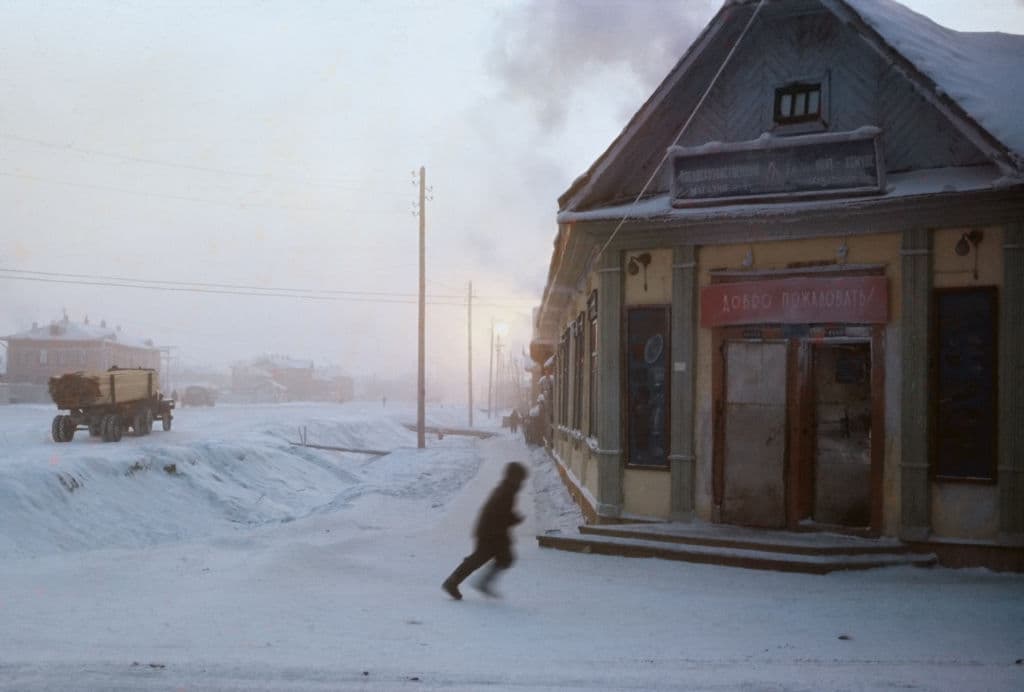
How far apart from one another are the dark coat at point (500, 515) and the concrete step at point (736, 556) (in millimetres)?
2203

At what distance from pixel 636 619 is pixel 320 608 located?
109 inches

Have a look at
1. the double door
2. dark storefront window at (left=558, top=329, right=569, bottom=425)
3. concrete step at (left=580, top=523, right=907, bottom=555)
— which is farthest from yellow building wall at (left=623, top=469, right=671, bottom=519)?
dark storefront window at (left=558, top=329, right=569, bottom=425)

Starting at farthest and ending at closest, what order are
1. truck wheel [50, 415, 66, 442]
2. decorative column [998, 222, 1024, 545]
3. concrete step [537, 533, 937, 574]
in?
1. truck wheel [50, 415, 66, 442]
2. decorative column [998, 222, 1024, 545]
3. concrete step [537, 533, 937, 574]

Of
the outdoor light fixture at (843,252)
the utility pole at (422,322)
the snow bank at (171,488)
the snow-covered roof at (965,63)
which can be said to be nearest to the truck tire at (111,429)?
the snow bank at (171,488)

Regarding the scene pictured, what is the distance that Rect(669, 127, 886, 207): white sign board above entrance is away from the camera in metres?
8.73

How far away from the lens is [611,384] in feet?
33.4

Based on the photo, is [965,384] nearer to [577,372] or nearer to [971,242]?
[971,242]

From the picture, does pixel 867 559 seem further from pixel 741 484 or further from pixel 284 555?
pixel 284 555

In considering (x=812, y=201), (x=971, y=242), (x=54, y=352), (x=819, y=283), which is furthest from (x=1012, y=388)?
(x=54, y=352)

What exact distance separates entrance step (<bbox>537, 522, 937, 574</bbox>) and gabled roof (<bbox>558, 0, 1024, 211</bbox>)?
4.24 m

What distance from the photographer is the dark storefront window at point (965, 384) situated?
8289mm

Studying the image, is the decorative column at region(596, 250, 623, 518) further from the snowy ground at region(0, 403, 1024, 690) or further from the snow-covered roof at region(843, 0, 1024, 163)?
the snow-covered roof at region(843, 0, 1024, 163)

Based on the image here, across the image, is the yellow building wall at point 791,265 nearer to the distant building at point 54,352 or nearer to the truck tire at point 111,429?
the truck tire at point 111,429

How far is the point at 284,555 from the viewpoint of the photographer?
30.2ft
